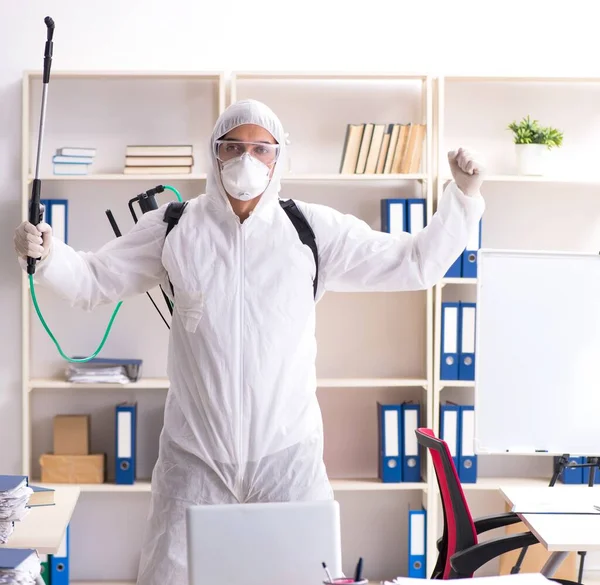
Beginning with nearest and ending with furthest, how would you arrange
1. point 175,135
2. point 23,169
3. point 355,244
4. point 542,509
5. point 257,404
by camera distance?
point 257,404, point 355,244, point 542,509, point 23,169, point 175,135

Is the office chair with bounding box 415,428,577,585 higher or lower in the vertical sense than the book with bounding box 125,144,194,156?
lower

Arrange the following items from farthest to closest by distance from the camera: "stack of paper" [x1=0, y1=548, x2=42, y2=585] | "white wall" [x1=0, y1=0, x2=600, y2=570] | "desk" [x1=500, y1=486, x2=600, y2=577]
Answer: "white wall" [x1=0, y1=0, x2=600, y2=570]
"desk" [x1=500, y1=486, x2=600, y2=577]
"stack of paper" [x1=0, y1=548, x2=42, y2=585]

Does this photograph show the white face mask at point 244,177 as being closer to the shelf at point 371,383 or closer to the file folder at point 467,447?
the shelf at point 371,383

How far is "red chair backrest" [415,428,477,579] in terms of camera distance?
2.25m

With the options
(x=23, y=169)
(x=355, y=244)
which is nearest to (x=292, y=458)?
(x=355, y=244)

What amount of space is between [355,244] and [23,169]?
178 centimetres

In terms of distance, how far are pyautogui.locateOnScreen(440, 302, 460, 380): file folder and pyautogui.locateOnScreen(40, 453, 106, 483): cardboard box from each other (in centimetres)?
148

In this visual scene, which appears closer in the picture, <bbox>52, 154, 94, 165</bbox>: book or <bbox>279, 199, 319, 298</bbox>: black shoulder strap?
<bbox>279, 199, 319, 298</bbox>: black shoulder strap

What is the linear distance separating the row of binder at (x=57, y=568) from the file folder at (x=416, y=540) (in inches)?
55.8

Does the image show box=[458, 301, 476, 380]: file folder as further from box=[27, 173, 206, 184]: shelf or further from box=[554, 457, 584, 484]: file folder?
box=[27, 173, 206, 184]: shelf

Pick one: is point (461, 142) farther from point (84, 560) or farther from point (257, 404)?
point (84, 560)

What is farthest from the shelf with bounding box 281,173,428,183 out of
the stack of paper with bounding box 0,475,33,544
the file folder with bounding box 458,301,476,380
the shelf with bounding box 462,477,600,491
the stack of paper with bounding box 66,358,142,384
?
the stack of paper with bounding box 0,475,33,544

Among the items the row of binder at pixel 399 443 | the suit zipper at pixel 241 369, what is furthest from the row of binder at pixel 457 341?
the suit zipper at pixel 241 369

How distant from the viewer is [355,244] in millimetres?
2115
